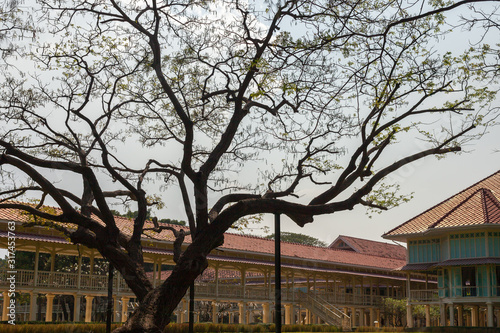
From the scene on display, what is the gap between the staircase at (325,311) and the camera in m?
29.6

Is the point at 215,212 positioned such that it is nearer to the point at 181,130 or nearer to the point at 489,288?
the point at 181,130

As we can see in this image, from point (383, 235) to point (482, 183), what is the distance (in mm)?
6331

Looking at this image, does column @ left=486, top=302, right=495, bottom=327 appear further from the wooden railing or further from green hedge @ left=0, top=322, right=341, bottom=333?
green hedge @ left=0, top=322, right=341, bottom=333

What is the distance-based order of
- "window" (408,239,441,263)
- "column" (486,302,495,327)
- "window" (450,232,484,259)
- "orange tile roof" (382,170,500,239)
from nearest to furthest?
1. "column" (486,302,495,327)
2. "window" (450,232,484,259)
3. "orange tile roof" (382,170,500,239)
4. "window" (408,239,441,263)

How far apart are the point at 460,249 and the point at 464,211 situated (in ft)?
6.69

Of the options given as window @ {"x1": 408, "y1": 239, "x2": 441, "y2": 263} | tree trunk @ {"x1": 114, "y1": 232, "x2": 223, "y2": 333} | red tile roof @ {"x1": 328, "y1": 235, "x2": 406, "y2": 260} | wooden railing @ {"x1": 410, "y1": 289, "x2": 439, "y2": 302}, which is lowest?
wooden railing @ {"x1": 410, "y1": 289, "x2": 439, "y2": 302}

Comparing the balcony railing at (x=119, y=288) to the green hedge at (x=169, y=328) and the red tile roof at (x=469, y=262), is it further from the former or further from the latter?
the red tile roof at (x=469, y=262)

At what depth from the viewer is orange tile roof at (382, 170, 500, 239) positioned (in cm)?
2774

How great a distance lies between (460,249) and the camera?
92.5 feet

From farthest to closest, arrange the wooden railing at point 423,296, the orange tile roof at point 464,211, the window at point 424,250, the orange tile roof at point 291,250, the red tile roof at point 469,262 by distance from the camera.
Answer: the window at point 424,250 < the wooden railing at point 423,296 < the orange tile roof at point 464,211 < the red tile roof at point 469,262 < the orange tile roof at point 291,250

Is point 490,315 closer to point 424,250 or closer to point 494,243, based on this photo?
point 494,243

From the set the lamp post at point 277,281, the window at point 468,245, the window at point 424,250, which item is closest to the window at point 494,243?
the window at point 468,245

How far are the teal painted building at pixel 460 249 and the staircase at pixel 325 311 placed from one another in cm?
332

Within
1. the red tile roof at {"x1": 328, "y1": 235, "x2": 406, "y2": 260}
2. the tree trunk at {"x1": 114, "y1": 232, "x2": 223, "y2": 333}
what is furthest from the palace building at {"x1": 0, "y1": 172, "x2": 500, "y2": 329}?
the tree trunk at {"x1": 114, "y1": 232, "x2": 223, "y2": 333}
